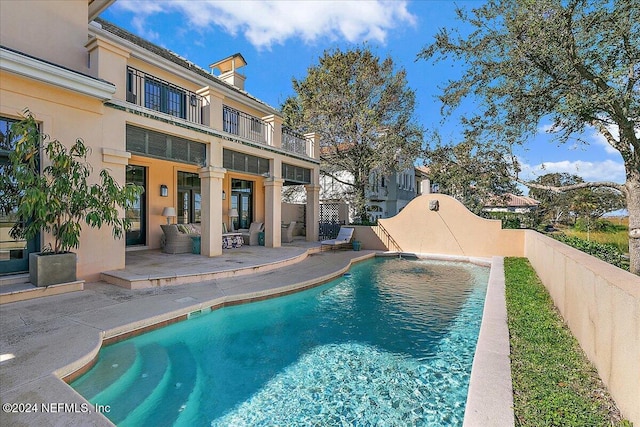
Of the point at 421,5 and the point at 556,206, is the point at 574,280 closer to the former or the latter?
the point at 421,5

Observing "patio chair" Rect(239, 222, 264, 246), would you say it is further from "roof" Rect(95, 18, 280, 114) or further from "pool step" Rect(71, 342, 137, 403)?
"pool step" Rect(71, 342, 137, 403)

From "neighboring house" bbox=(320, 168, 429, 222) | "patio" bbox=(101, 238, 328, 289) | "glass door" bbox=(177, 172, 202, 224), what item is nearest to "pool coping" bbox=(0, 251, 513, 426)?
"patio" bbox=(101, 238, 328, 289)

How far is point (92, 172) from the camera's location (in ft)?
23.2

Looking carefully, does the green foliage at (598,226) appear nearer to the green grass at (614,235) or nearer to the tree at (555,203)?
the green grass at (614,235)

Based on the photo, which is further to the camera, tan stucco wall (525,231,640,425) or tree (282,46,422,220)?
tree (282,46,422,220)

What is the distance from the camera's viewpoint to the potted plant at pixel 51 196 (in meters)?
5.43

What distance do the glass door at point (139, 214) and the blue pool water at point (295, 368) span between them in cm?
727

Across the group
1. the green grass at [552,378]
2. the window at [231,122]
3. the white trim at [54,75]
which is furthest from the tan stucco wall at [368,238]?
the white trim at [54,75]

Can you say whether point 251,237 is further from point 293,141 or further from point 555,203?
point 555,203

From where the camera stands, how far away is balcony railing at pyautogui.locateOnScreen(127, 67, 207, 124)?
9.33 m

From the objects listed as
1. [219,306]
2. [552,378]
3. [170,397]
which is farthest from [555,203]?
[170,397]

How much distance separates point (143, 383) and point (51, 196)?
14.1ft

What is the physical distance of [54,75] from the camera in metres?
6.25

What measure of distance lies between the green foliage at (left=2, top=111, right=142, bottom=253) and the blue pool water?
3.05 metres
